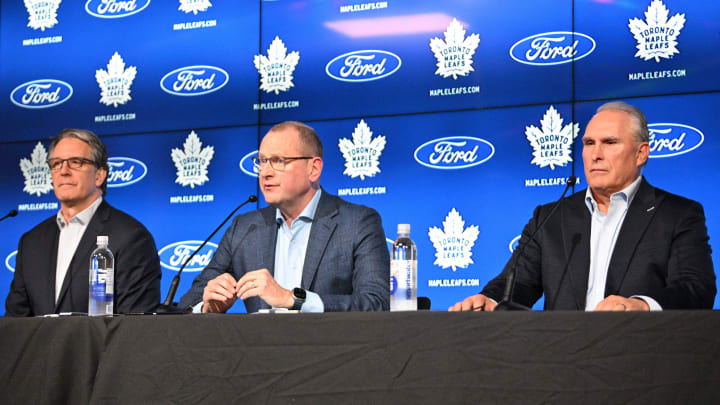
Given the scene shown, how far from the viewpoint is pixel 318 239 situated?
311 centimetres

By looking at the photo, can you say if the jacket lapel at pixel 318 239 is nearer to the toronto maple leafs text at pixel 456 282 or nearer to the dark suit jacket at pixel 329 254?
the dark suit jacket at pixel 329 254

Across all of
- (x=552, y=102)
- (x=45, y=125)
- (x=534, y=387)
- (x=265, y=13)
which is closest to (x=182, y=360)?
(x=534, y=387)

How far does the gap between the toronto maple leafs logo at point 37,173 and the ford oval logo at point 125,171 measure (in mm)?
424

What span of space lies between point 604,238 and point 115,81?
3.47 m

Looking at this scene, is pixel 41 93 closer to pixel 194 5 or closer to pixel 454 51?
pixel 194 5

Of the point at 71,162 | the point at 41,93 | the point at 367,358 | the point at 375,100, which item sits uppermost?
the point at 41,93

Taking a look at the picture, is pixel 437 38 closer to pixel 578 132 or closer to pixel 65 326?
pixel 578 132

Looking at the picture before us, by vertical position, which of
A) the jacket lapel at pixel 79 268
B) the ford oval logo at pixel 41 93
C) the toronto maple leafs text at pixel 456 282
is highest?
the ford oval logo at pixel 41 93

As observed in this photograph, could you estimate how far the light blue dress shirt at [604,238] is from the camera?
2814 mm

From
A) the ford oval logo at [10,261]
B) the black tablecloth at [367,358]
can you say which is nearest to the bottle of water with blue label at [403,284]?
the black tablecloth at [367,358]

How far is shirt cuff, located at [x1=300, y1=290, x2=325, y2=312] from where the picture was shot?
101 inches

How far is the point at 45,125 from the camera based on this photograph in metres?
5.31

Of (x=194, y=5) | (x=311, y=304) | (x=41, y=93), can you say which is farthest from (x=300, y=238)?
(x=41, y=93)

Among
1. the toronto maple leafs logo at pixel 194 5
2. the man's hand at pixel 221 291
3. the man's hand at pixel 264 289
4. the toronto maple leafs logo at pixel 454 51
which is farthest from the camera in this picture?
the toronto maple leafs logo at pixel 194 5
